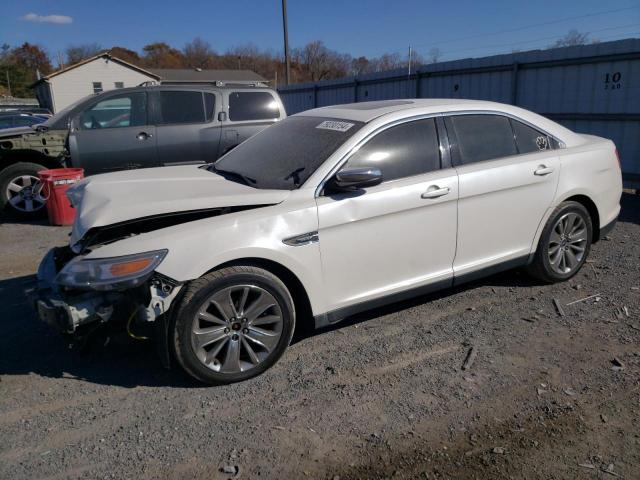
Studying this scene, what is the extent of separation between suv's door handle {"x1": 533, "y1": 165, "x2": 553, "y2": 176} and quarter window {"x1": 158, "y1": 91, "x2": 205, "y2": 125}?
5392 mm

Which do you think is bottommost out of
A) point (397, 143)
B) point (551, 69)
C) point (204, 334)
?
point (204, 334)

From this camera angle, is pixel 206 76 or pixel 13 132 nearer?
pixel 13 132

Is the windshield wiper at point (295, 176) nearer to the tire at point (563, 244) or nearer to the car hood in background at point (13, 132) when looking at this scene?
the tire at point (563, 244)

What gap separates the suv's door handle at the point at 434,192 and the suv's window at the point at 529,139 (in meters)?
1.02

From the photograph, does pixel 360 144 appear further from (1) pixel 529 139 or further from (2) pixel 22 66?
(2) pixel 22 66

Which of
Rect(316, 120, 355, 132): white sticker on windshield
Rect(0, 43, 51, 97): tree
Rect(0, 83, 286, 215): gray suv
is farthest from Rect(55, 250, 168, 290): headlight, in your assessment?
Rect(0, 43, 51, 97): tree

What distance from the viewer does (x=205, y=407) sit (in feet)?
10.2

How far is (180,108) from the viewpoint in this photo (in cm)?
807

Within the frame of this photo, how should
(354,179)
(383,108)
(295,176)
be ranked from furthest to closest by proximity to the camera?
1. (383,108)
2. (295,176)
3. (354,179)

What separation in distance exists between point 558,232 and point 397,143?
1889 mm

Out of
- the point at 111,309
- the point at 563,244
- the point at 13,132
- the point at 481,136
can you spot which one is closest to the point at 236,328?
the point at 111,309

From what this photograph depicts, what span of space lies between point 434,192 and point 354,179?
764 millimetres

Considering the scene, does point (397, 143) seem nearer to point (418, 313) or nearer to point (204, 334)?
point (418, 313)

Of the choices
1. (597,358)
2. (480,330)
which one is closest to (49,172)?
(480,330)
